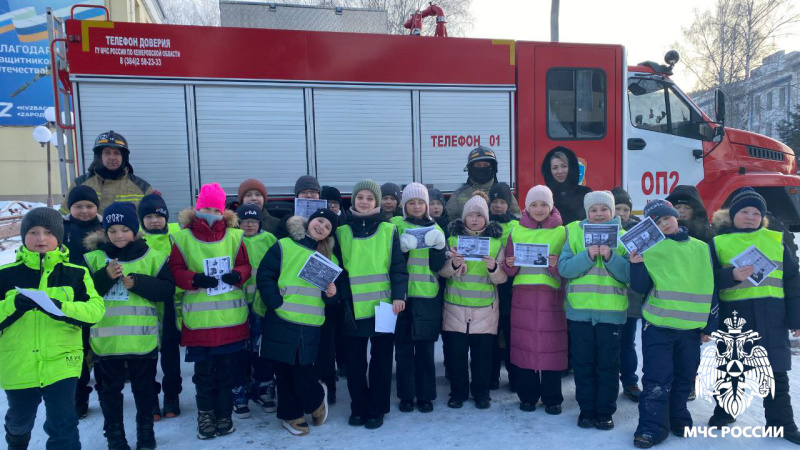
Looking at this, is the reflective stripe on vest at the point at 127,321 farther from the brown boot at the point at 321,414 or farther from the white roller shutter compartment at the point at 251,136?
the white roller shutter compartment at the point at 251,136

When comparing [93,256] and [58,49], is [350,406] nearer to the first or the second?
[93,256]

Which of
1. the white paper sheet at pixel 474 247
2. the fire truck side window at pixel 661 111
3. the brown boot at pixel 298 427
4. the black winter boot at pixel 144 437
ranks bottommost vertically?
the brown boot at pixel 298 427

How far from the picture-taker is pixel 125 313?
3328mm

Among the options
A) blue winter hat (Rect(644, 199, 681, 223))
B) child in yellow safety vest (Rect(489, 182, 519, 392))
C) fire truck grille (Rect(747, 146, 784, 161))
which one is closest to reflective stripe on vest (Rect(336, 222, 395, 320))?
child in yellow safety vest (Rect(489, 182, 519, 392))

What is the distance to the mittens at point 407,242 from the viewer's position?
3848 mm

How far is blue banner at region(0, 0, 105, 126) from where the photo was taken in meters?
20.0

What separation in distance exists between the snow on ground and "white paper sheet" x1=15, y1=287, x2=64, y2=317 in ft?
4.11

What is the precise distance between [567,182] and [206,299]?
3325mm

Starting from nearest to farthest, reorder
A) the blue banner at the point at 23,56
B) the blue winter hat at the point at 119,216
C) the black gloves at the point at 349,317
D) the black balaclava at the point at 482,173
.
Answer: the blue winter hat at the point at 119,216, the black gloves at the point at 349,317, the black balaclava at the point at 482,173, the blue banner at the point at 23,56

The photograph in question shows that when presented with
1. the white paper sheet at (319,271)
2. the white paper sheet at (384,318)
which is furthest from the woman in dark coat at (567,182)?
the white paper sheet at (319,271)

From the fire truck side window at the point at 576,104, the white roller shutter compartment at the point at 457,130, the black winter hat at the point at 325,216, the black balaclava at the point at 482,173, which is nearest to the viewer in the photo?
the black winter hat at the point at 325,216

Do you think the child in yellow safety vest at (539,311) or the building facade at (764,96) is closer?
the child in yellow safety vest at (539,311)

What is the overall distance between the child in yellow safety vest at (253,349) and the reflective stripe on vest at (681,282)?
2.78m

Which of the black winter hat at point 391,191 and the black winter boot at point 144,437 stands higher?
the black winter hat at point 391,191
